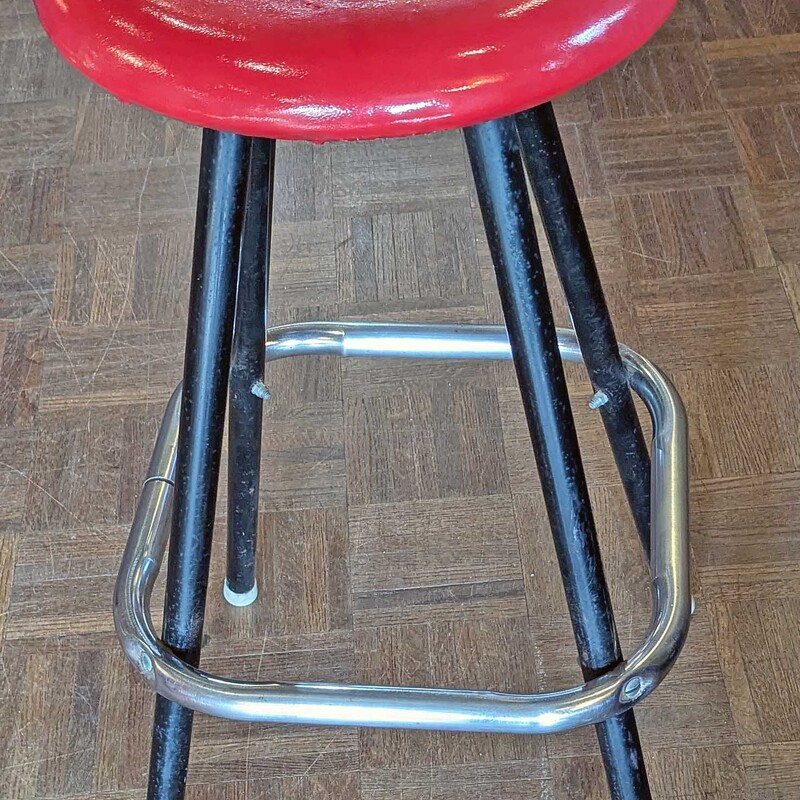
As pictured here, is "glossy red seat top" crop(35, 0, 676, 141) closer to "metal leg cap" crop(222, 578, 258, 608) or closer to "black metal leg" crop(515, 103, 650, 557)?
"black metal leg" crop(515, 103, 650, 557)

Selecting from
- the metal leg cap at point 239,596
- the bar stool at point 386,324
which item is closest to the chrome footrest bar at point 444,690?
the bar stool at point 386,324

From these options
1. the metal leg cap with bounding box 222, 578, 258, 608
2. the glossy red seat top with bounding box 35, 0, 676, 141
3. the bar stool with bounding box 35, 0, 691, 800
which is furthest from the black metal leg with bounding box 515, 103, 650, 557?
the metal leg cap with bounding box 222, 578, 258, 608

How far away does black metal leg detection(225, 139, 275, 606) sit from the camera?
720mm

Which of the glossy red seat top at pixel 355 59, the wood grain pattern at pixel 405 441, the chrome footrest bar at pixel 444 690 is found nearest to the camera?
the glossy red seat top at pixel 355 59

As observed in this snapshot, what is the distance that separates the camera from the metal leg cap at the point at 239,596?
3.48 feet

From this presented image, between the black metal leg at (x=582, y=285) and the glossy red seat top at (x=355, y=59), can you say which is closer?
the glossy red seat top at (x=355, y=59)

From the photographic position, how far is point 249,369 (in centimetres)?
82

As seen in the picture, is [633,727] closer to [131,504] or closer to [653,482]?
[653,482]

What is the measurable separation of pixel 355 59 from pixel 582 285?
0.27 meters

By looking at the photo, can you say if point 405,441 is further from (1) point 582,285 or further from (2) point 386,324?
(1) point 582,285

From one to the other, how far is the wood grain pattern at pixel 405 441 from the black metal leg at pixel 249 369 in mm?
121

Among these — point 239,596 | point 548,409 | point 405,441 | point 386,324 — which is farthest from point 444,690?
point 405,441

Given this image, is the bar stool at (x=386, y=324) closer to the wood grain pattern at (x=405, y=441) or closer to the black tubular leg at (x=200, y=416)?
the black tubular leg at (x=200, y=416)

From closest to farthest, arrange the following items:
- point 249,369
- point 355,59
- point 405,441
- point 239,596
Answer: point 355,59 → point 249,369 → point 239,596 → point 405,441
